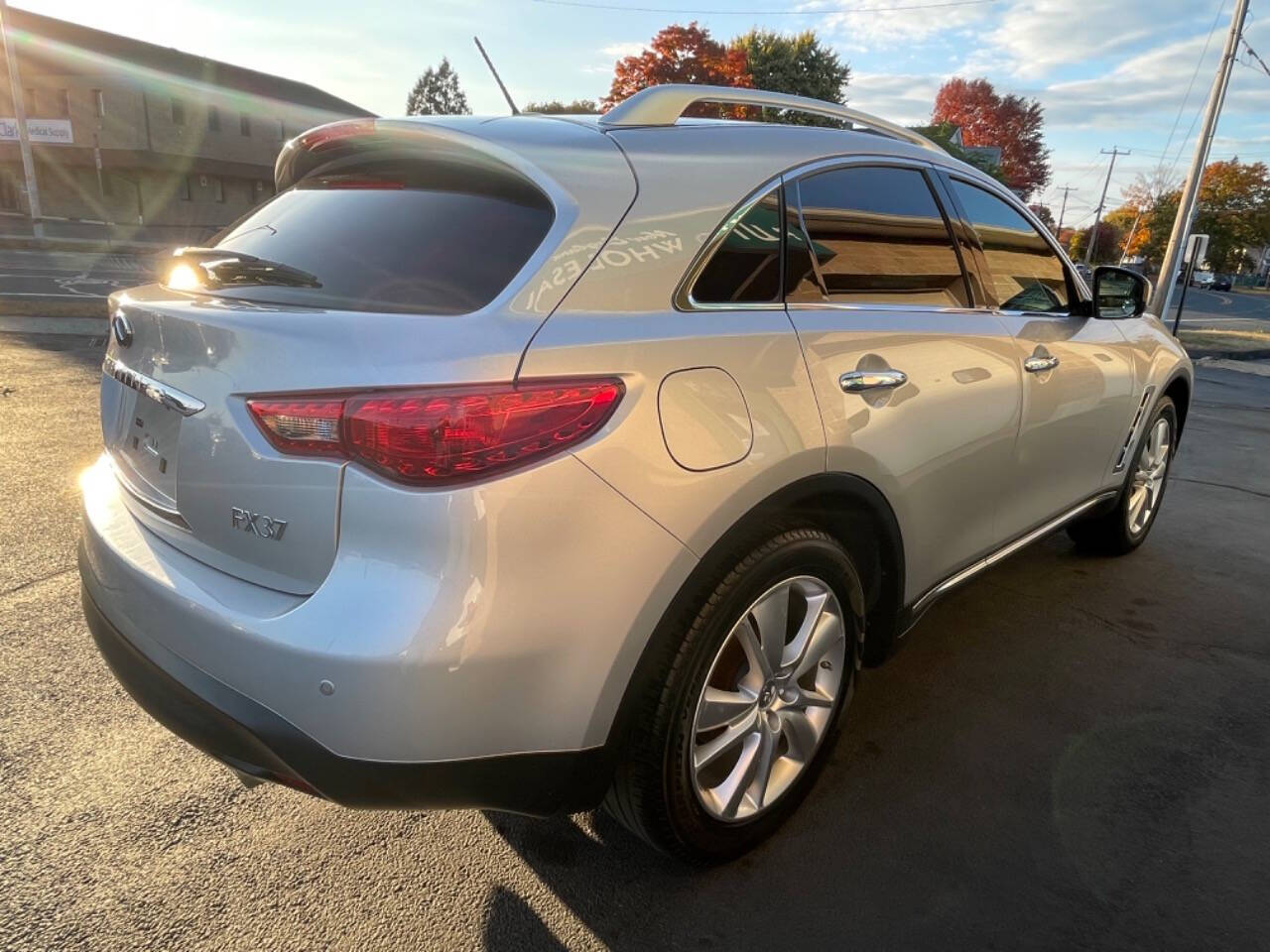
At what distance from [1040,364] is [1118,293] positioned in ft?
3.58

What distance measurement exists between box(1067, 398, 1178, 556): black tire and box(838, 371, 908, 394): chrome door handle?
7.26ft

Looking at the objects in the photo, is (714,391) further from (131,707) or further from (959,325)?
(131,707)

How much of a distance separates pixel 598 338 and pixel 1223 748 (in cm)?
252

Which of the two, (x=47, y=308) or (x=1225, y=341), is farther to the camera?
(x=1225, y=341)

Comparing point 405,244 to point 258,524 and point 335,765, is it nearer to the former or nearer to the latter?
point 258,524

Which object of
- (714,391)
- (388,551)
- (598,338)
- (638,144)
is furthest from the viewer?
(638,144)

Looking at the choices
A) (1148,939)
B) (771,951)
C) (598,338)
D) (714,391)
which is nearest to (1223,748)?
(1148,939)

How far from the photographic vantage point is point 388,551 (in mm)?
1502

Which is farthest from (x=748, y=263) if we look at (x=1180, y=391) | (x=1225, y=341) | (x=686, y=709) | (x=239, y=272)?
(x=1225, y=341)

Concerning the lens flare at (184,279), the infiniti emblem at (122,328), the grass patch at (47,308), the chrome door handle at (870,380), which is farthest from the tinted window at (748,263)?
the grass patch at (47,308)

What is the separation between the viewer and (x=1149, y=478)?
438cm

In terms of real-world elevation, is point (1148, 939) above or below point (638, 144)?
below

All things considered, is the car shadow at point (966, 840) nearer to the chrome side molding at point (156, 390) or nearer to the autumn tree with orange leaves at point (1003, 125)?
the chrome side molding at point (156, 390)

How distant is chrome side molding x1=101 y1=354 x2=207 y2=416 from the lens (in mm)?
1758
